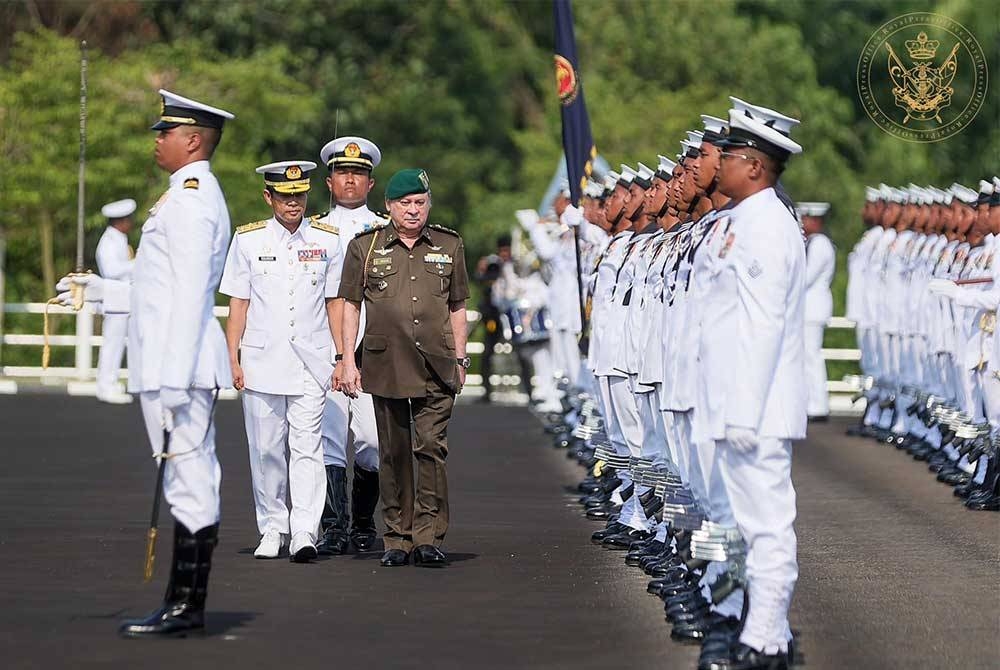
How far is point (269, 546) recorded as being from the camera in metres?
12.4

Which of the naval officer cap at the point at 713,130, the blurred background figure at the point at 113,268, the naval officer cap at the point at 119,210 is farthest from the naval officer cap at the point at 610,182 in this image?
the naval officer cap at the point at 119,210

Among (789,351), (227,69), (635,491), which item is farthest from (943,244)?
(227,69)

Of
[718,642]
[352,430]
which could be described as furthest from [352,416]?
[718,642]

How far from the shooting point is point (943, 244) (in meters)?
20.5

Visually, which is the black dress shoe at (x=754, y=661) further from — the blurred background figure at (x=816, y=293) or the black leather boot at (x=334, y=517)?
the blurred background figure at (x=816, y=293)

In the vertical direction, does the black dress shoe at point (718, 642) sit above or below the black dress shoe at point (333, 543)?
below

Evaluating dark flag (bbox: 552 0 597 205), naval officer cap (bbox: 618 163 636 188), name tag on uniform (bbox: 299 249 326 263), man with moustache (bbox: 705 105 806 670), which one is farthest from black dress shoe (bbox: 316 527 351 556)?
dark flag (bbox: 552 0 597 205)

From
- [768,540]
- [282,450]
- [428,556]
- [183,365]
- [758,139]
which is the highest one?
[758,139]

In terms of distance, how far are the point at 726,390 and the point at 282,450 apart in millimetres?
4261

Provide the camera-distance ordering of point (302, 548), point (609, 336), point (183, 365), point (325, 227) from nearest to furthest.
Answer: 1. point (183, 365)
2. point (302, 548)
3. point (325, 227)
4. point (609, 336)

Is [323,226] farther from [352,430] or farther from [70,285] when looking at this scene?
[70,285]

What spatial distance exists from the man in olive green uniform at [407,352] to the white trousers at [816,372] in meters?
12.7

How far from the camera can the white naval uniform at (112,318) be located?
980 inches

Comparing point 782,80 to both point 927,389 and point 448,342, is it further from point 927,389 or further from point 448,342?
point 448,342
